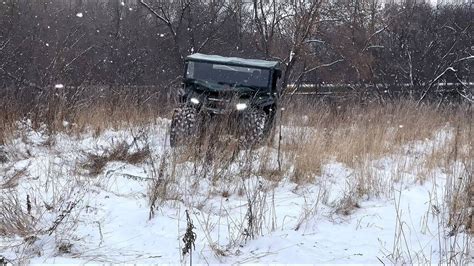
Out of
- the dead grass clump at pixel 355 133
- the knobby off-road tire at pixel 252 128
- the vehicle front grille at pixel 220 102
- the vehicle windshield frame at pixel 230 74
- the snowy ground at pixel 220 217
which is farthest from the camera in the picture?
the vehicle windshield frame at pixel 230 74

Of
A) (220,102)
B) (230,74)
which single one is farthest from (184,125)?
(230,74)

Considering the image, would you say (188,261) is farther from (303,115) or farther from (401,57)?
(401,57)

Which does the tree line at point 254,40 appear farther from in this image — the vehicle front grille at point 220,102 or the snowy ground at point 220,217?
the snowy ground at point 220,217

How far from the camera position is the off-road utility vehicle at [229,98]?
5.46 meters

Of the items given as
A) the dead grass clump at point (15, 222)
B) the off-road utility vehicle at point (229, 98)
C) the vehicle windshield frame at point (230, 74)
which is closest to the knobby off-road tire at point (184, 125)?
the off-road utility vehicle at point (229, 98)

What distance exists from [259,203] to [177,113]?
2.54 meters

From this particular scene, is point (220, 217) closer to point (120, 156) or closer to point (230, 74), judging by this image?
point (120, 156)

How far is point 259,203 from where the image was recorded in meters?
3.71

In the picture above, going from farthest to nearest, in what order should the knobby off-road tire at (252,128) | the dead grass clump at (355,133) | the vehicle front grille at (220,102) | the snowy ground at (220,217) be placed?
the vehicle front grille at (220,102) → the dead grass clump at (355,133) → the knobby off-road tire at (252,128) → the snowy ground at (220,217)

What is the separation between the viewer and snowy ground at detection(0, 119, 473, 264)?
116 inches

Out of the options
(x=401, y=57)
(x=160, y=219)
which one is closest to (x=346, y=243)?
(x=160, y=219)

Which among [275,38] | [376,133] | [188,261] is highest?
[275,38]

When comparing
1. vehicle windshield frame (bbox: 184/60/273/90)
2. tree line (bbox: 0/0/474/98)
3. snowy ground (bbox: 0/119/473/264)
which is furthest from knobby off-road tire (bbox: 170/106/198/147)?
tree line (bbox: 0/0/474/98)

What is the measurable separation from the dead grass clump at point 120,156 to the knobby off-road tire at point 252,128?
1051mm
